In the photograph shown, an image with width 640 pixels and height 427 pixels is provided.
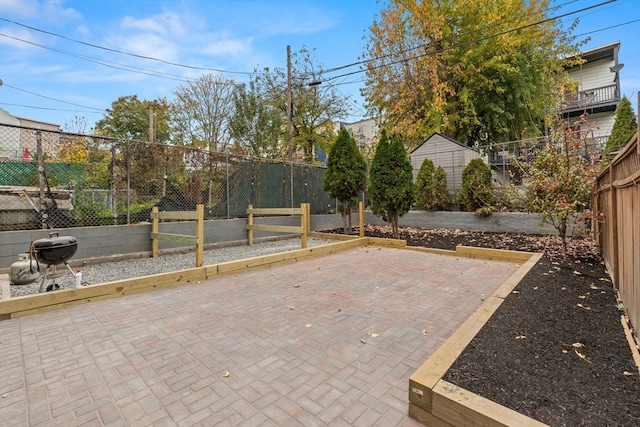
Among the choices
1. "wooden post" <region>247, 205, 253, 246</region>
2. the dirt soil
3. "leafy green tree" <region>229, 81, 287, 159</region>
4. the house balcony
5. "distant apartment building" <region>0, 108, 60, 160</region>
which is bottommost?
the dirt soil

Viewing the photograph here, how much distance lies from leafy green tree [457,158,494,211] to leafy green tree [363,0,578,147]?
449 centimetres

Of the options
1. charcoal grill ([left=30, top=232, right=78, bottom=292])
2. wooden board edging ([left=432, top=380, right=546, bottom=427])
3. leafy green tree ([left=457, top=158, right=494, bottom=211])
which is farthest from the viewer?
leafy green tree ([left=457, top=158, right=494, bottom=211])

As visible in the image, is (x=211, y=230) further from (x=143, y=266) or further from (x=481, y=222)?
(x=481, y=222)

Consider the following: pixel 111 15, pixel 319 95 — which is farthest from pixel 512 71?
pixel 111 15

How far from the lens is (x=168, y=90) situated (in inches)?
579

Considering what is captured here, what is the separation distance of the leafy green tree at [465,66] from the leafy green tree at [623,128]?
11.0 ft

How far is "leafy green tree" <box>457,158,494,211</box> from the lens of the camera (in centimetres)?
830

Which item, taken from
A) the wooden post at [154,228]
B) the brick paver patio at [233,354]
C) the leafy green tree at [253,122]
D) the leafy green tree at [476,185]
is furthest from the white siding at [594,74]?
the wooden post at [154,228]

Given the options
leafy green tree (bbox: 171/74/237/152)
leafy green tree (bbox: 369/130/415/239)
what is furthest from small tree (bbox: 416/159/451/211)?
leafy green tree (bbox: 171/74/237/152)

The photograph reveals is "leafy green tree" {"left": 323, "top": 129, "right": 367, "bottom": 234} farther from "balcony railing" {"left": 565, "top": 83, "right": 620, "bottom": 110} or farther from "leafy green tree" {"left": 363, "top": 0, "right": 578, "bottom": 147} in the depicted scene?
"balcony railing" {"left": 565, "top": 83, "right": 620, "bottom": 110}

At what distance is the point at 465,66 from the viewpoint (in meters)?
12.3

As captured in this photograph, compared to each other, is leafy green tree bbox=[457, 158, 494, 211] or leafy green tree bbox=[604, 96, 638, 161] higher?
leafy green tree bbox=[604, 96, 638, 161]

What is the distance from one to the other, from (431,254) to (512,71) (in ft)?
31.8

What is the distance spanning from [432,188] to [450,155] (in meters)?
1.33
